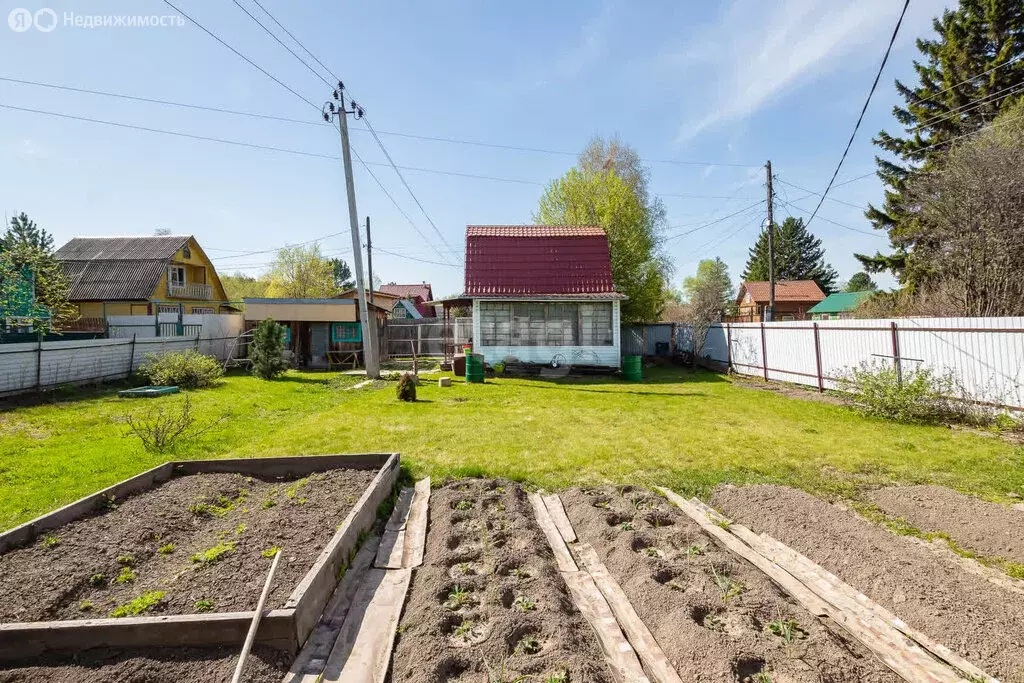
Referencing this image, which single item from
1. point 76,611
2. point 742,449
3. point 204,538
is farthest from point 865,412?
point 76,611

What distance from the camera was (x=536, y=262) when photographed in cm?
1675

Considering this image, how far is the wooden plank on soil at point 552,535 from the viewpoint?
11.4 feet

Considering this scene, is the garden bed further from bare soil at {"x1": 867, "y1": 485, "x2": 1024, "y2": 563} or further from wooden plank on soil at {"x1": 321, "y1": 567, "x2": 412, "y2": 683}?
bare soil at {"x1": 867, "y1": 485, "x2": 1024, "y2": 563}

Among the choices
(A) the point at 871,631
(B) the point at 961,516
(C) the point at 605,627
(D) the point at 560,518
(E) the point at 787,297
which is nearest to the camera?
(A) the point at 871,631

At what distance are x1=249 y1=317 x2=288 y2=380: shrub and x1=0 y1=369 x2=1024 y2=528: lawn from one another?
2895mm

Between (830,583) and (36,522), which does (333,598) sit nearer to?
(36,522)

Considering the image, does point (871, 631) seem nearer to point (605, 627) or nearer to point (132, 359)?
point (605, 627)

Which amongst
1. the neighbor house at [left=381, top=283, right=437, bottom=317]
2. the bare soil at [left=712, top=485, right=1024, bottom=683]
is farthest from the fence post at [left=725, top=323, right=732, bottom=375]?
the neighbor house at [left=381, top=283, right=437, bottom=317]

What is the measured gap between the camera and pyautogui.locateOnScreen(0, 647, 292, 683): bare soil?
223cm

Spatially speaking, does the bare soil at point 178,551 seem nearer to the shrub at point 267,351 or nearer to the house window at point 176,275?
the shrub at point 267,351

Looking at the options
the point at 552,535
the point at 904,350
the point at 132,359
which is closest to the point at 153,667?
the point at 552,535

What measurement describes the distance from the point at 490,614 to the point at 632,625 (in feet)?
2.78

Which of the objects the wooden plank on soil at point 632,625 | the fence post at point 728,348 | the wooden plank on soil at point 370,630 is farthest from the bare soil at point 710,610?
the fence post at point 728,348

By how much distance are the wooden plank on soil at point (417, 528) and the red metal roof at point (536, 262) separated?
11.3 m
